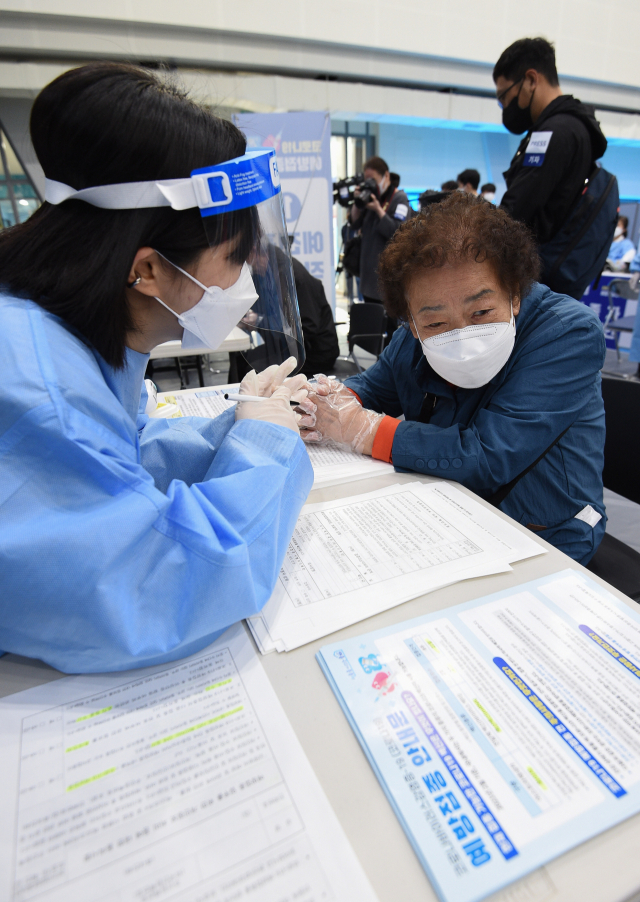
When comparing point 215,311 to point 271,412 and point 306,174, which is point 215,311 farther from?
point 306,174

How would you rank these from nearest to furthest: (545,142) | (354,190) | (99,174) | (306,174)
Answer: (99,174) → (545,142) → (306,174) → (354,190)

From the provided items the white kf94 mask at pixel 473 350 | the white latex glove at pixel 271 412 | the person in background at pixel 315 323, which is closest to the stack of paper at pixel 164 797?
the white latex glove at pixel 271 412

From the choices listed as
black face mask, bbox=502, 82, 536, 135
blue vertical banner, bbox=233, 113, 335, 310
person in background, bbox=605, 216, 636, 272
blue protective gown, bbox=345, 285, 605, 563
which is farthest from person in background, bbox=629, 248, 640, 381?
blue protective gown, bbox=345, 285, 605, 563

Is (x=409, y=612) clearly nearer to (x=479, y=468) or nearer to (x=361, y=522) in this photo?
(x=361, y=522)

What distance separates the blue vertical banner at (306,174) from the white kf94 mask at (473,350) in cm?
309

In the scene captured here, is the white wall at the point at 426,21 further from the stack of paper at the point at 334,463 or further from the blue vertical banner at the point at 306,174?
the stack of paper at the point at 334,463

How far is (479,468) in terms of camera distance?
37.7 inches

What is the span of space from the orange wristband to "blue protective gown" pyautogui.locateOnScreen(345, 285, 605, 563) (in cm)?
2

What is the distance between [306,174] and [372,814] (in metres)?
4.22

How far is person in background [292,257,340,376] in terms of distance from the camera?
103 inches

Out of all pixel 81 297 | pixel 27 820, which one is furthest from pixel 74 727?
pixel 81 297

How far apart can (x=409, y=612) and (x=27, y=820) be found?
45 cm

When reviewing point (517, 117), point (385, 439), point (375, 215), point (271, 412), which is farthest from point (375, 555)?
point (375, 215)

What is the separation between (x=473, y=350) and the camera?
978 millimetres
